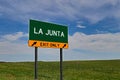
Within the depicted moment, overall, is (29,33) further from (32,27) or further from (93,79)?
(93,79)

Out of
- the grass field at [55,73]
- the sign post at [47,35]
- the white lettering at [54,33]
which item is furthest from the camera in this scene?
the grass field at [55,73]

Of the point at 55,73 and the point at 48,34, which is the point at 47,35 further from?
the point at 55,73

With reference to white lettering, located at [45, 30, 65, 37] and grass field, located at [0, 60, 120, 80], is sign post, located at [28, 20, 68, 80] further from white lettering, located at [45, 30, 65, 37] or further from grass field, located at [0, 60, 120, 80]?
grass field, located at [0, 60, 120, 80]

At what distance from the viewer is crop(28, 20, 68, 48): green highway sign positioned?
14906 mm

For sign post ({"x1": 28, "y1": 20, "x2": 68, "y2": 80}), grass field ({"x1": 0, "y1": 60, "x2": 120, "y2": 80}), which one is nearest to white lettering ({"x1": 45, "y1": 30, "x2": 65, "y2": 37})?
sign post ({"x1": 28, "y1": 20, "x2": 68, "y2": 80})

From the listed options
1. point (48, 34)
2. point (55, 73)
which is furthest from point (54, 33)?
point (55, 73)

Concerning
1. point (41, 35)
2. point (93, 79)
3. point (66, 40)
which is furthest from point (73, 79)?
point (41, 35)

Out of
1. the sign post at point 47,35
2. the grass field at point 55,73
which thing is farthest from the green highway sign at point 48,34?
the grass field at point 55,73

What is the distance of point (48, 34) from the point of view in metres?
16.0

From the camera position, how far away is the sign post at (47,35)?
1489 cm

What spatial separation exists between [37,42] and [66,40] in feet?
9.32

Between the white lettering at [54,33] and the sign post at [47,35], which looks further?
the white lettering at [54,33]

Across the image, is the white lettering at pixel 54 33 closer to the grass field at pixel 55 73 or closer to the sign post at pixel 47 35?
→ the sign post at pixel 47 35

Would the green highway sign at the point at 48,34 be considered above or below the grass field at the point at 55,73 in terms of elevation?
above
